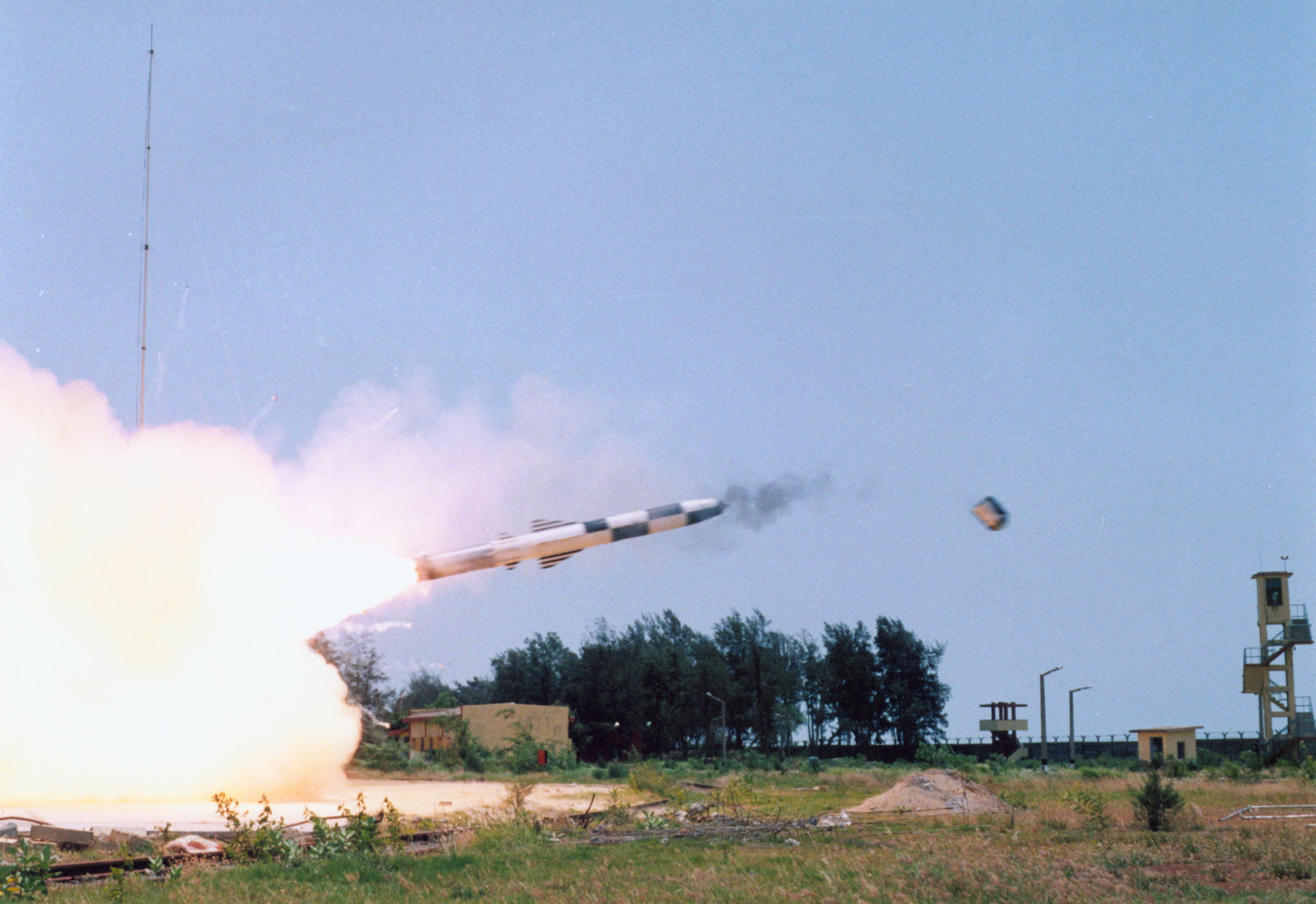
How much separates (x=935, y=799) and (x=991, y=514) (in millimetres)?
7918

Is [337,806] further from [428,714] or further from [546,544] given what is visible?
[428,714]

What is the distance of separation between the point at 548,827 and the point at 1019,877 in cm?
1046

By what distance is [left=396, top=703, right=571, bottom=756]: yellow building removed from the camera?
196 ft

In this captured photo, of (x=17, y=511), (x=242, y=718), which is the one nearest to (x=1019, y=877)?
(x=242, y=718)

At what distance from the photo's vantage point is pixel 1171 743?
62125 millimetres

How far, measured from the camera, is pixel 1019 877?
1561cm

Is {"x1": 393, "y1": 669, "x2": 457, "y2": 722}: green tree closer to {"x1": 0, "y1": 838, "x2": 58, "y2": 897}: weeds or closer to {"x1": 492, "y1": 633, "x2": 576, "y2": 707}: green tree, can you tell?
{"x1": 492, "y1": 633, "x2": 576, "y2": 707}: green tree

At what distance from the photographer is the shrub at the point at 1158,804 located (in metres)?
22.1

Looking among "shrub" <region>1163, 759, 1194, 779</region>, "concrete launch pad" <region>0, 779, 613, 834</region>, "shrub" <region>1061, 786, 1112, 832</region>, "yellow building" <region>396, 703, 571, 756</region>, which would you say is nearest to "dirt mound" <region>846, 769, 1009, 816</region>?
"shrub" <region>1061, 786, 1112, 832</region>

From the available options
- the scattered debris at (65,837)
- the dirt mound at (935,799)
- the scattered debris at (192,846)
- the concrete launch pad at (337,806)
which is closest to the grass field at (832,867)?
the scattered debris at (192,846)

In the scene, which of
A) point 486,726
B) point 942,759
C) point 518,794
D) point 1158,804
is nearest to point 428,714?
point 486,726

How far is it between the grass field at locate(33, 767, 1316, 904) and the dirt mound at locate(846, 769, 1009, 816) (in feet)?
9.57

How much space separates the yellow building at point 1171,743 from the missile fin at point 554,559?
43.0 meters

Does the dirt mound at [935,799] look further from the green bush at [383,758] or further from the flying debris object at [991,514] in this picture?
the green bush at [383,758]
